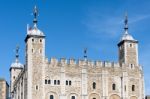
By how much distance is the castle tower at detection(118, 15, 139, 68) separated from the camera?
76562mm

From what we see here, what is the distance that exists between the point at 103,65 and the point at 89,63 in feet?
7.86

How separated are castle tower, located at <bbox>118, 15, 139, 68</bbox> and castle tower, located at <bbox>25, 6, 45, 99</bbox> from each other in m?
14.3

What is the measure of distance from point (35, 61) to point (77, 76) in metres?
7.18

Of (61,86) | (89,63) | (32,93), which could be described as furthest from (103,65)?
(32,93)

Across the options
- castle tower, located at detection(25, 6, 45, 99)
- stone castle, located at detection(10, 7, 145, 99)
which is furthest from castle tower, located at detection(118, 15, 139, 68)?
castle tower, located at detection(25, 6, 45, 99)

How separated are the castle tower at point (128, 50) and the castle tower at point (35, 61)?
14.3m

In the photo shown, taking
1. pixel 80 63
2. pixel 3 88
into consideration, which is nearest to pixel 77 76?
pixel 80 63

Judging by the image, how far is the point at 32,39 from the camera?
71.2 meters

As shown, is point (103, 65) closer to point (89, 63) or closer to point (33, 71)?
point (89, 63)

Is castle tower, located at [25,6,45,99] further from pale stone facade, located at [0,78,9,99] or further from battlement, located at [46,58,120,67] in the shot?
pale stone facade, located at [0,78,9,99]

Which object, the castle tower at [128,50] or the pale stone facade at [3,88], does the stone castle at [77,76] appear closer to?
the castle tower at [128,50]

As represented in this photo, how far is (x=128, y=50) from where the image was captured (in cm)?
7694

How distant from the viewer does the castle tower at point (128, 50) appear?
76562mm

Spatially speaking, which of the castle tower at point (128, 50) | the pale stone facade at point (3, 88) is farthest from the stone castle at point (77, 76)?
the pale stone facade at point (3, 88)
